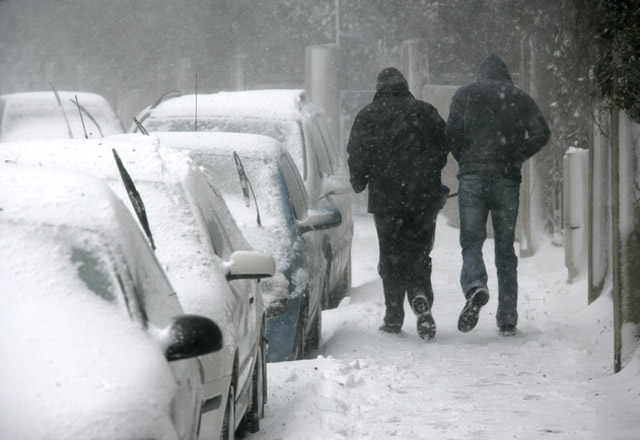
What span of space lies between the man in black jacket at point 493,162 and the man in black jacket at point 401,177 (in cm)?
20

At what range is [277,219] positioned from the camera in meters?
8.43

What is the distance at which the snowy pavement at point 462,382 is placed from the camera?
649 centimetres

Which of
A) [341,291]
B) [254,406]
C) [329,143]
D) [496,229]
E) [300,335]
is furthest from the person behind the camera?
[329,143]

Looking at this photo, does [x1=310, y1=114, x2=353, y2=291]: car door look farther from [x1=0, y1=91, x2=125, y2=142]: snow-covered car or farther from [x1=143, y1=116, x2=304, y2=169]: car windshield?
[x1=0, y1=91, x2=125, y2=142]: snow-covered car

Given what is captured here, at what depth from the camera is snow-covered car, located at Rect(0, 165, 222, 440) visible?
3479mm

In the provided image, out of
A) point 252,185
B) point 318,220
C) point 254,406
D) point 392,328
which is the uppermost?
point 252,185

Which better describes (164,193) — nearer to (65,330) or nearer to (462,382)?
(65,330)

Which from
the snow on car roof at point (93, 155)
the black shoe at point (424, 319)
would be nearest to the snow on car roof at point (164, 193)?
the snow on car roof at point (93, 155)

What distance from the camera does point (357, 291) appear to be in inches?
505

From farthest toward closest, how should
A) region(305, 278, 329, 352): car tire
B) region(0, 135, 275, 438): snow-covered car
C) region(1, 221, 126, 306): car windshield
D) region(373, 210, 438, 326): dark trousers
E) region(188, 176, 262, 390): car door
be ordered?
region(373, 210, 438, 326): dark trousers
region(305, 278, 329, 352): car tire
region(188, 176, 262, 390): car door
region(0, 135, 275, 438): snow-covered car
region(1, 221, 126, 306): car windshield

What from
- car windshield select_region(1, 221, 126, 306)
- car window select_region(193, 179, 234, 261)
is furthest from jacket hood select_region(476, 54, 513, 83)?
car windshield select_region(1, 221, 126, 306)

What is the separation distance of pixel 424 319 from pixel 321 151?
8.38ft

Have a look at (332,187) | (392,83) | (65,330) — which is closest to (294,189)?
(392,83)

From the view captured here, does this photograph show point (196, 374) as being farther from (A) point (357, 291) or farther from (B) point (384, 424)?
(A) point (357, 291)
